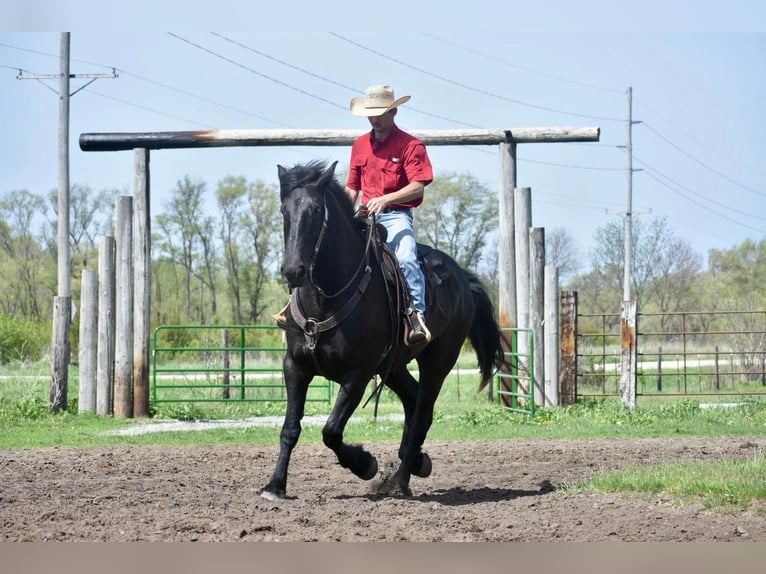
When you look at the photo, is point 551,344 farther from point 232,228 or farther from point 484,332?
point 232,228

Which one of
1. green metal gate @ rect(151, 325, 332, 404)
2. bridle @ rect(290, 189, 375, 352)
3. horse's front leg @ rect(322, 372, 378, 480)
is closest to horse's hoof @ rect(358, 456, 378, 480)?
horse's front leg @ rect(322, 372, 378, 480)

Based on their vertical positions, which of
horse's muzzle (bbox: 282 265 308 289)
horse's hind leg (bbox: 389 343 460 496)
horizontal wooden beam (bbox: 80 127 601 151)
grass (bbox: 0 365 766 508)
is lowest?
grass (bbox: 0 365 766 508)

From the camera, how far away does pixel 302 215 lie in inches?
282

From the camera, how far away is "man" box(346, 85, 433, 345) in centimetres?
836

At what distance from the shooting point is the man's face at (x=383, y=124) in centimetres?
848

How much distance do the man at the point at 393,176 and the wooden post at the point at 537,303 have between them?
8.37m

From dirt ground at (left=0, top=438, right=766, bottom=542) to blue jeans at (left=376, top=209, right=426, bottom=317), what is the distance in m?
1.70

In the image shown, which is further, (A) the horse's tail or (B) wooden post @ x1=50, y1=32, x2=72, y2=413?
(B) wooden post @ x1=50, y1=32, x2=72, y2=413

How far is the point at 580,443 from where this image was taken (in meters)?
12.3

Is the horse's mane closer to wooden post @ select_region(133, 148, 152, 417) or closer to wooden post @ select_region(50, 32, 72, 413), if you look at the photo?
wooden post @ select_region(133, 148, 152, 417)

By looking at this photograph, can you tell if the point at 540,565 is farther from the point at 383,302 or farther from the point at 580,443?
the point at 580,443

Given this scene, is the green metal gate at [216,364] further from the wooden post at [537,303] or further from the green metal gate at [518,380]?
the wooden post at [537,303]

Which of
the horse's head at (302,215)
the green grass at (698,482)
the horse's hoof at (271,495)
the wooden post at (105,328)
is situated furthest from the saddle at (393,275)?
the wooden post at (105,328)

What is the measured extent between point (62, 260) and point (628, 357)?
38.2 ft
